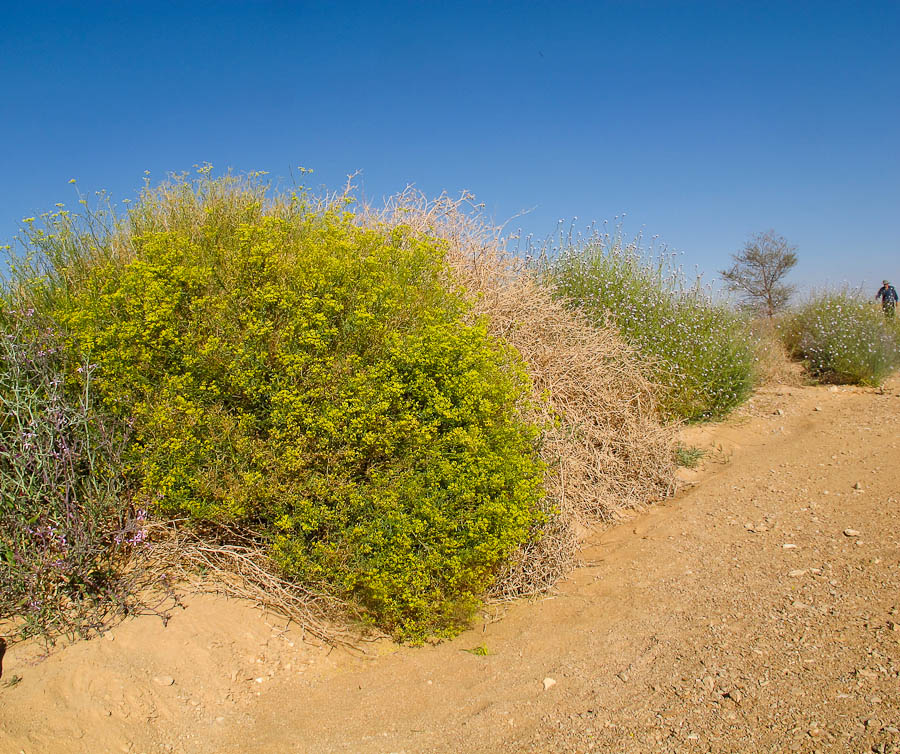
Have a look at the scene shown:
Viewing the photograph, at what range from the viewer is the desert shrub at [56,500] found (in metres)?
3.57

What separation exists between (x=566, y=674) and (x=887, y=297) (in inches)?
579

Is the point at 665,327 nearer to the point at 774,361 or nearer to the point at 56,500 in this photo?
the point at 774,361

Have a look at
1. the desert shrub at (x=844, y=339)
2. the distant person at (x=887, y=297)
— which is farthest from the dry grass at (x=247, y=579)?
the distant person at (x=887, y=297)

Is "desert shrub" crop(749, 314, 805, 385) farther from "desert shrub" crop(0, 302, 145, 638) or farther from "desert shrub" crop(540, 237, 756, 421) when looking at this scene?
"desert shrub" crop(0, 302, 145, 638)

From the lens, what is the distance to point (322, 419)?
3.70 m

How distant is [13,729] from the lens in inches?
117

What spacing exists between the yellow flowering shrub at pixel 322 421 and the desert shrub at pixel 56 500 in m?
0.16

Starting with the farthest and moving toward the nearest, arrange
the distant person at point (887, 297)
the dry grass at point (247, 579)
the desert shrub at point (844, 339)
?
the distant person at point (887, 297)
the desert shrub at point (844, 339)
the dry grass at point (247, 579)

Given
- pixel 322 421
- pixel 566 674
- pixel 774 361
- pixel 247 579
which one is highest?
pixel 774 361

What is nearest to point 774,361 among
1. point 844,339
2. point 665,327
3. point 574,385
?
point 844,339

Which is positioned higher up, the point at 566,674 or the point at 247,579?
the point at 247,579

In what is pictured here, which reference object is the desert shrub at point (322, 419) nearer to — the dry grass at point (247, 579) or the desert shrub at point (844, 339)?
the dry grass at point (247, 579)

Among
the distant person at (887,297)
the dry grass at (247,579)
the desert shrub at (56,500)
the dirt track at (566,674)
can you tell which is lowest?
the dirt track at (566,674)

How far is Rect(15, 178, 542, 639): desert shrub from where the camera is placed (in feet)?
12.3
